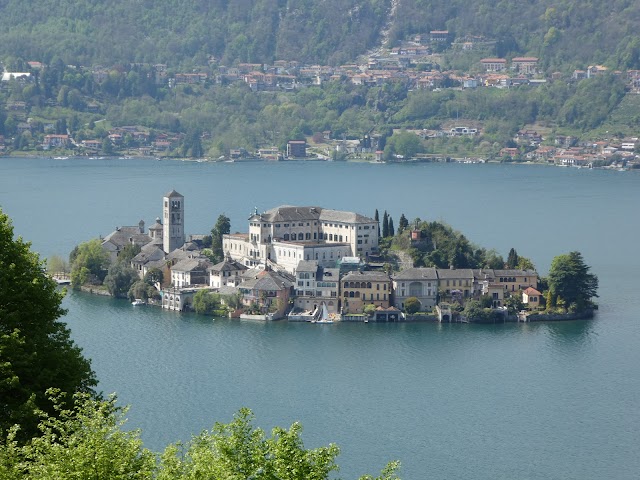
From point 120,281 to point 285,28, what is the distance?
65.6 metres

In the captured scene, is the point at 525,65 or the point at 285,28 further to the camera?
the point at 285,28

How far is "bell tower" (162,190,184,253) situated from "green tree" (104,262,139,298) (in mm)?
1702

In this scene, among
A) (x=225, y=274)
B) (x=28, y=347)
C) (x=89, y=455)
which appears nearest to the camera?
(x=89, y=455)

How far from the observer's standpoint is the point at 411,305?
25312 mm

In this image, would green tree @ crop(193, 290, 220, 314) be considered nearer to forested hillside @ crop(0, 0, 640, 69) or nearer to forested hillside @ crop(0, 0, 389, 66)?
forested hillside @ crop(0, 0, 640, 69)

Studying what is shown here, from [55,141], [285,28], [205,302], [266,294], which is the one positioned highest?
[285,28]

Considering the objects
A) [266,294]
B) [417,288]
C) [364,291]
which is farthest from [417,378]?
[266,294]

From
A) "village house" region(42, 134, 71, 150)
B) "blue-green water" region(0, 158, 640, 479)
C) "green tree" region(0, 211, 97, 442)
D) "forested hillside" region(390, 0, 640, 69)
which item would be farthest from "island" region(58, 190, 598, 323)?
"forested hillside" region(390, 0, 640, 69)

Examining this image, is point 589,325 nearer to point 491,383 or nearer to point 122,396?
point 491,383

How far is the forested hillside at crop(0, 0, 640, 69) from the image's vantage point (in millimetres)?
83688

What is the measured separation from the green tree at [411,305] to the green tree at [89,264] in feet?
21.4

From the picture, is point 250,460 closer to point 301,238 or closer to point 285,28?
point 301,238

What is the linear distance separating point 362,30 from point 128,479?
84.0 meters

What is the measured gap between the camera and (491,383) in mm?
20281
